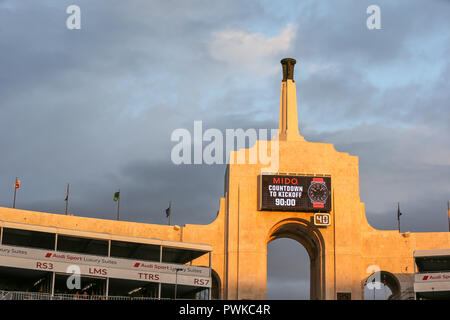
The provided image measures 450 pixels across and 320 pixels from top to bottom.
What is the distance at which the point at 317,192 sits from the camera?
87375 millimetres

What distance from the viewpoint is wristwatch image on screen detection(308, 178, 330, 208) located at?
87.1 meters

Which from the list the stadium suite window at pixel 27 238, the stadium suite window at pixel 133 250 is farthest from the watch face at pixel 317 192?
the stadium suite window at pixel 27 238

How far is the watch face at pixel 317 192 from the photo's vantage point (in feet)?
286

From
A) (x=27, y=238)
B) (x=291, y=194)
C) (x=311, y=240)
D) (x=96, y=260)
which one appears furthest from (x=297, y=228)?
(x=27, y=238)

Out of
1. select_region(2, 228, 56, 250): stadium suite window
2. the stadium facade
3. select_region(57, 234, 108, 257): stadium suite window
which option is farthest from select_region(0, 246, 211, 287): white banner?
the stadium facade

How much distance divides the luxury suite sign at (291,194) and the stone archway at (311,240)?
247cm

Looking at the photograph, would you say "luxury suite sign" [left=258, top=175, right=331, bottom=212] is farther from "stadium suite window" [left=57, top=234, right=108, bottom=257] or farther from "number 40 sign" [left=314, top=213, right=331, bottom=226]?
"stadium suite window" [left=57, top=234, right=108, bottom=257]

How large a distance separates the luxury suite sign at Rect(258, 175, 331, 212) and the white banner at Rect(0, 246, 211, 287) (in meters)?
14.4

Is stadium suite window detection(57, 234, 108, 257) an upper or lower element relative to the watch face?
lower

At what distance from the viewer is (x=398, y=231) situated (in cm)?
8925

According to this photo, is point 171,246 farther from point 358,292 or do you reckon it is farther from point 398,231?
point 398,231

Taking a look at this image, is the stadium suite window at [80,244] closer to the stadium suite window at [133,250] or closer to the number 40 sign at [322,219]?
the stadium suite window at [133,250]
